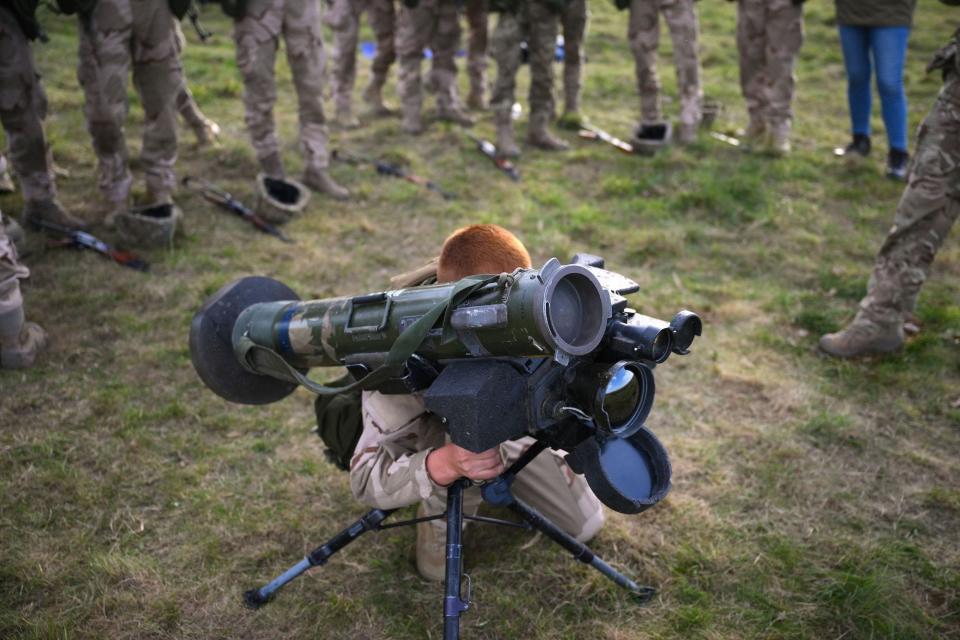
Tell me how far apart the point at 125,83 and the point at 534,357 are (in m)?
4.38

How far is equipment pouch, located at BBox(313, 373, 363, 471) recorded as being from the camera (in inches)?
107

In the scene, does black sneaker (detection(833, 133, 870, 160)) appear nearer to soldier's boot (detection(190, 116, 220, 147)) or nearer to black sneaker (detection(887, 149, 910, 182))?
black sneaker (detection(887, 149, 910, 182))

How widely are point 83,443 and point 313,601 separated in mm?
1484

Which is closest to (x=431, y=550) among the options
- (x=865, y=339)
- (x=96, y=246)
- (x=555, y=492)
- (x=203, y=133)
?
(x=555, y=492)

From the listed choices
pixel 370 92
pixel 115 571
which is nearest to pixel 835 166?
pixel 370 92

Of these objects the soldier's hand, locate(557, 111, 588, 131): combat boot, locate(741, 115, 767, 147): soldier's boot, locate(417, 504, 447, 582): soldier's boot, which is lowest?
locate(557, 111, 588, 131): combat boot

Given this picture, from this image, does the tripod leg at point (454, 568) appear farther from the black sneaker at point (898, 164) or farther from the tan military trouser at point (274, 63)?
the black sneaker at point (898, 164)

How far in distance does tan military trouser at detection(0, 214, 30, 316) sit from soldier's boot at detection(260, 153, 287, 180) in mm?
2544

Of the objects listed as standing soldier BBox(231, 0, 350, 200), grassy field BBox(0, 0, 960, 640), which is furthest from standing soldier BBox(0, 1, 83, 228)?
standing soldier BBox(231, 0, 350, 200)

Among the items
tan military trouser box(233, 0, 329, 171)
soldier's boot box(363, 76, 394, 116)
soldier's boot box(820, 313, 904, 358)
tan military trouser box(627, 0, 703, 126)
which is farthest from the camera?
soldier's boot box(363, 76, 394, 116)

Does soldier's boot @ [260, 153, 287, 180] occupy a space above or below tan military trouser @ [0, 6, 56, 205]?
below

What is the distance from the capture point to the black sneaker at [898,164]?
6.64 metres

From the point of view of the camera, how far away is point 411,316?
204 centimetres

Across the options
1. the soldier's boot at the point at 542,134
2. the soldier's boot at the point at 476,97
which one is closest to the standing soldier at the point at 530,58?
the soldier's boot at the point at 542,134
